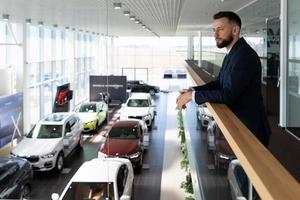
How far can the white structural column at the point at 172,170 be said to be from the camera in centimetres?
1031

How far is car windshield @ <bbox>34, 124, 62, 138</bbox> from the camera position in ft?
44.4

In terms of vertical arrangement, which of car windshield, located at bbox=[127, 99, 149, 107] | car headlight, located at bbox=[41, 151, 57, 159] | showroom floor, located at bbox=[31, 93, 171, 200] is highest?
car windshield, located at bbox=[127, 99, 149, 107]

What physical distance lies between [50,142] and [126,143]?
2360mm

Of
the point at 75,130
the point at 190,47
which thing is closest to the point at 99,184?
the point at 75,130

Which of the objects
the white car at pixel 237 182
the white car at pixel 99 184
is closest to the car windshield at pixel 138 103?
the white car at pixel 99 184

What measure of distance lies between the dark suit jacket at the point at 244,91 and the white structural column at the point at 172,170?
6513mm

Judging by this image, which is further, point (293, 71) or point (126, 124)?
point (126, 124)

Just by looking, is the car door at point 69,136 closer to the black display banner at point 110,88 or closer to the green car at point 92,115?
the green car at point 92,115

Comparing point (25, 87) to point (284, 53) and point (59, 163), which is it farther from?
point (284, 53)

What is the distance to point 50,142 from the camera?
1302cm

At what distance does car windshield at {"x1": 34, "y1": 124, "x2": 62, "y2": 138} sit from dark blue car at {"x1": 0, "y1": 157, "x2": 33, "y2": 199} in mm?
3845

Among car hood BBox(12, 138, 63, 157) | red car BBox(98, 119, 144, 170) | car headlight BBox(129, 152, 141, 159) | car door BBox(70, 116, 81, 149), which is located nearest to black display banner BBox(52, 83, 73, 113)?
car door BBox(70, 116, 81, 149)

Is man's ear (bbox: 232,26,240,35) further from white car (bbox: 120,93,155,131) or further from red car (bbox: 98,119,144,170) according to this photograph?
white car (bbox: 120,93,155,131)

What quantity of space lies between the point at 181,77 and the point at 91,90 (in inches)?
606
